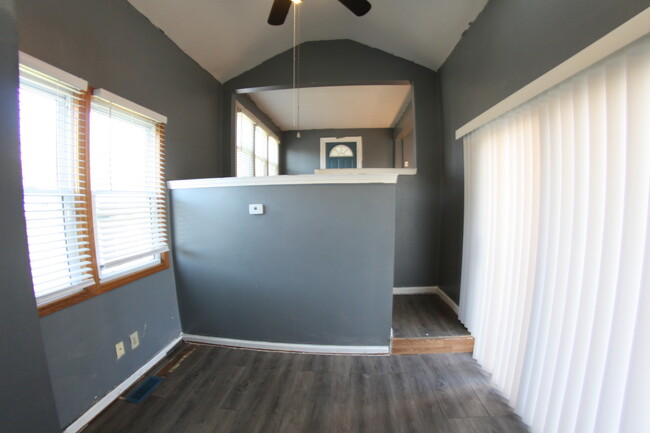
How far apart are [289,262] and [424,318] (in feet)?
4.92

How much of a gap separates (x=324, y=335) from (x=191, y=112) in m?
2.53

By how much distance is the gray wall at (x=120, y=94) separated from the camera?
1.23 meters

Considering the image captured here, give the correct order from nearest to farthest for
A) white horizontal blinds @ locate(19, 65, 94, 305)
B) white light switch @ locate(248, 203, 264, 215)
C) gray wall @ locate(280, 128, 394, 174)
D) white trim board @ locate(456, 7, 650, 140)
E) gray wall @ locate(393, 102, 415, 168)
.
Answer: white trim board @ locate(456, 7, 650, 140) → white horizontal blinds @ locate(19, 65, 94, 305) → white light switch @ locate(248, 203, 264, 215) → gray wall @ locate(393, 102, 415, 168) → gray wall @ locate(280, 128, 394, 174)

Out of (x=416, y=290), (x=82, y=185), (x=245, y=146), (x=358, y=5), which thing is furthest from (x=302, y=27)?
(x=416, y=290)

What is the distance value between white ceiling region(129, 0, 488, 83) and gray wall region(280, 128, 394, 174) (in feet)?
9.29

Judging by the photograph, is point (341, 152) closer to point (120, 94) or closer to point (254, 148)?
point (254, 148)

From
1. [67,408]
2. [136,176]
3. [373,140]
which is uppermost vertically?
[373,140]

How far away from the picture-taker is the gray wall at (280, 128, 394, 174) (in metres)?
5.50

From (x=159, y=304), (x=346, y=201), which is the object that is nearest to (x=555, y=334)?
(x=346, y=201)

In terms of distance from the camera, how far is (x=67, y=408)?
1271mm

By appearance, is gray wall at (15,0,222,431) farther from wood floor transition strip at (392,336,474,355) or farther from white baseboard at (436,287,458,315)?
white baseboard at (436,287,458,315)

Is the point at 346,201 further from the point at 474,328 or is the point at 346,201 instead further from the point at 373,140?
the point at 373,140

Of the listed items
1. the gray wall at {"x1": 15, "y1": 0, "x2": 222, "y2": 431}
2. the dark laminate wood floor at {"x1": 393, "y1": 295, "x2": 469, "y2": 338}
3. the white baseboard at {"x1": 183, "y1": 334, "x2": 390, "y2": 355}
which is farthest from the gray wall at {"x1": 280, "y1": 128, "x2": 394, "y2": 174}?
the white baseboard at {"x1": 183, "y1": 334, "x2": 390, "y2": 355}

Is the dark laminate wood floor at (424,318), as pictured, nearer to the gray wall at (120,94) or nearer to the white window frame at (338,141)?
the gray wall at (120,94)
